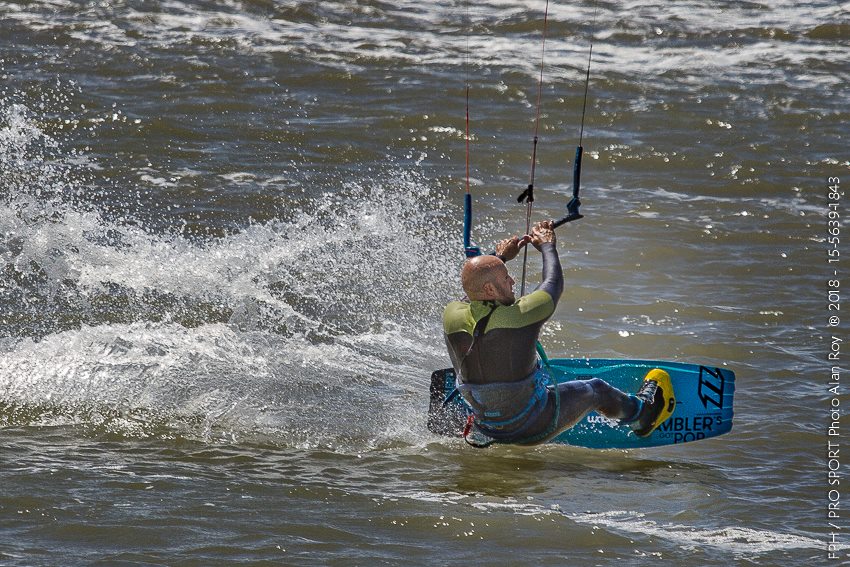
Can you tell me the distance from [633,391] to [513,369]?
1.26 metres

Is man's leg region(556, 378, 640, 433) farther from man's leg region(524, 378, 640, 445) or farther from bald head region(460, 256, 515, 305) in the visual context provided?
bald head region(460, 256, 515, 305)

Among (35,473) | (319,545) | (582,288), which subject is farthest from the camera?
(582,288)

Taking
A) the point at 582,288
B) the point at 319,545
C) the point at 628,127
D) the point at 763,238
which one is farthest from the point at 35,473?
the point at 628,127

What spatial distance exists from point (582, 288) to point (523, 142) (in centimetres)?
424

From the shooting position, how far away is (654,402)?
6703 mm

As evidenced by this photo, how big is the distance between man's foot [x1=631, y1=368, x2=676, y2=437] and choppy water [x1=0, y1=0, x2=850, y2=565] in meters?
0.20

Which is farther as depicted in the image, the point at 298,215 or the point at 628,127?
the point at 628,127

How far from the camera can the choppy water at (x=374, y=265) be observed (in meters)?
5.46

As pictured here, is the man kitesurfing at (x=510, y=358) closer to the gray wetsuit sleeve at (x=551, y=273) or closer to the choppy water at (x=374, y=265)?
the gray wetsuit sleeve at (x=551, y=273)

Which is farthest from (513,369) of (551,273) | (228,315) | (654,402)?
(228,315)

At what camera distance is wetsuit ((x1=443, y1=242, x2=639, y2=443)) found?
5.75m

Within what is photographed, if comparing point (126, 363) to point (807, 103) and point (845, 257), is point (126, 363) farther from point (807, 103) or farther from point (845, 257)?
point (807, 103)

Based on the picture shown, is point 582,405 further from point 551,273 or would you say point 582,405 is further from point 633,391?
point 551,273

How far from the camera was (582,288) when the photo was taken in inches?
383
